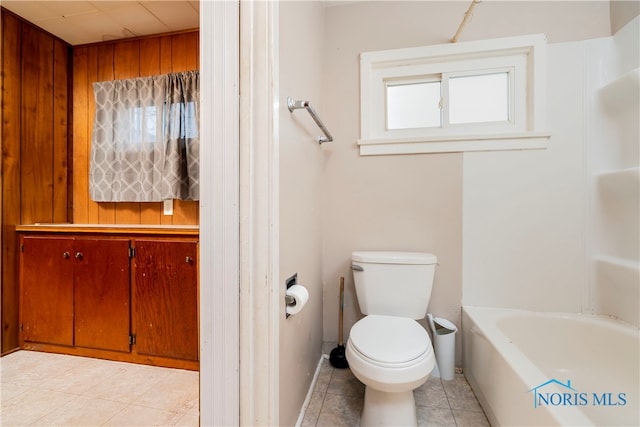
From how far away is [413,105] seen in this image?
175cm

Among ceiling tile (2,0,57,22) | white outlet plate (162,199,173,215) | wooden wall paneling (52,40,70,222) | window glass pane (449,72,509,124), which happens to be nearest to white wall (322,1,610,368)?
window glass pane (449,72,509,124)

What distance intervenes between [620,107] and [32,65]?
3695 mm

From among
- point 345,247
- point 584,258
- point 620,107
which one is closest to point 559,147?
point 620,107

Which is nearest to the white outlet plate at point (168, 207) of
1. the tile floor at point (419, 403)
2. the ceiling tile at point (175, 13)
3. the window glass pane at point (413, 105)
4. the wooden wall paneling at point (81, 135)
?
the wooden wall paneling at point (81, 135)

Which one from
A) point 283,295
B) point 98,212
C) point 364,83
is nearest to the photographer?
point 283,295

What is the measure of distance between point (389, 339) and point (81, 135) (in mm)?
2677

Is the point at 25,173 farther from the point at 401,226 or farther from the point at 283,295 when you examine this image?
the point at 401,226

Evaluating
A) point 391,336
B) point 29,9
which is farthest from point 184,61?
point 391,336

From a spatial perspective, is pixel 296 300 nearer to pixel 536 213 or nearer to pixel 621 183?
pixel 536 213

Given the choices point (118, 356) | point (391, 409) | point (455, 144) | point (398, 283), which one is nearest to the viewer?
point (391, 409)

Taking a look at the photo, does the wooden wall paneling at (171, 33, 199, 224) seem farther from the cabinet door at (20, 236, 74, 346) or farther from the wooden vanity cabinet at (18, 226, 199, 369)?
the cabinet door at (20, 236, 74, 346)

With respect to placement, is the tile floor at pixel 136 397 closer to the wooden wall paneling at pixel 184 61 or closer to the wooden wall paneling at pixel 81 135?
the wooden wall paneling at pixel 184 61

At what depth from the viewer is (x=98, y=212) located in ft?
7.06

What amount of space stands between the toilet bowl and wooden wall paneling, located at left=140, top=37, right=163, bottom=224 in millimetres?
1707
